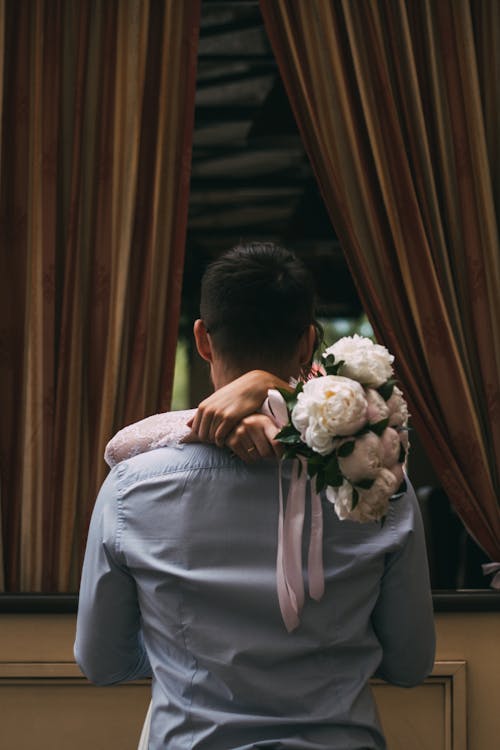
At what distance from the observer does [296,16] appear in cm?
280

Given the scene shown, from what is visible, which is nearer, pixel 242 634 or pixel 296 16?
pixel 242 634

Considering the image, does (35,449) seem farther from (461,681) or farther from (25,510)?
(461,681)

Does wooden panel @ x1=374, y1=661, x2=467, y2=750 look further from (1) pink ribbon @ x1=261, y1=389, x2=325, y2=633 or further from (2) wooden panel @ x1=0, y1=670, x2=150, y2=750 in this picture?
(1) pink ribbon @ x1=261, y1=389, x2=325, y2=633

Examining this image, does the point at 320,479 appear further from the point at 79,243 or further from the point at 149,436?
the point at 79,243

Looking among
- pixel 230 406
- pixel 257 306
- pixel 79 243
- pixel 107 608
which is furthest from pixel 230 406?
pixel 79 243

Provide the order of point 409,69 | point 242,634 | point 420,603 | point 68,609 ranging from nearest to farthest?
point 242,634 → point 420,603 → point 68,609 → point 409,69

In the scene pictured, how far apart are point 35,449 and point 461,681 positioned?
4.40 feet

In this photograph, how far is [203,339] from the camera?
1.33 metres

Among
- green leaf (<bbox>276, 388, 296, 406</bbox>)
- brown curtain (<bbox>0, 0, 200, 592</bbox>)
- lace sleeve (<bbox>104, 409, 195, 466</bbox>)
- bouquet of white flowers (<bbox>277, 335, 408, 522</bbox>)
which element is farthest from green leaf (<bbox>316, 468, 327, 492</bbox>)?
brown curtain (<bbox>0, 0, 200, 592</bbox>)

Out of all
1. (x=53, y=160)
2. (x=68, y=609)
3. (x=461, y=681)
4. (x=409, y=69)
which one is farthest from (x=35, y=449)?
(x=409, y=69)

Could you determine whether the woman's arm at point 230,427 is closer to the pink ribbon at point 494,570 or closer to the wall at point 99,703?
the wall at point 99,703

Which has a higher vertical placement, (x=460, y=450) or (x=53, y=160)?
(x=53, y=160)

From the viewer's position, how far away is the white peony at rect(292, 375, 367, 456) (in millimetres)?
1091

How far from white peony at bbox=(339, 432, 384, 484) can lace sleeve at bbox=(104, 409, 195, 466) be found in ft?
0.80
